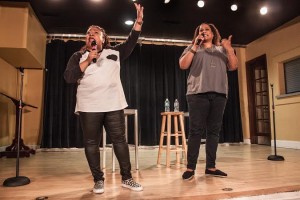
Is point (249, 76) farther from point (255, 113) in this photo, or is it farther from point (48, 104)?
point (48, 104)

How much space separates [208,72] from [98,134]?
1.00 meters

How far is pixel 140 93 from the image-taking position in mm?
5582

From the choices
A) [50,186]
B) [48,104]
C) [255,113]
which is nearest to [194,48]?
[50,186]

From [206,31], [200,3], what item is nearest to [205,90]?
[206,31]

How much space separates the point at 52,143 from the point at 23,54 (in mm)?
1780

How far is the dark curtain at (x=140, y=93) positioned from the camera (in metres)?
5.17

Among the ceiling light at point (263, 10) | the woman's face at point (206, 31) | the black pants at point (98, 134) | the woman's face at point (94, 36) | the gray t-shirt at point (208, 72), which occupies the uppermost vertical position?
the ceiling light at point (263, 10)

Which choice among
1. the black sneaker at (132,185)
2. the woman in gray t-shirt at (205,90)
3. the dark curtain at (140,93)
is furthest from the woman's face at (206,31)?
the dark curtain at (140,93)

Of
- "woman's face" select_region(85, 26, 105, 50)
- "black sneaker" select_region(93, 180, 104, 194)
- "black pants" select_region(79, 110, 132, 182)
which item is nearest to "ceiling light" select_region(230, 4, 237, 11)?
"woman's face" select_region(85, 26, 105, 50)

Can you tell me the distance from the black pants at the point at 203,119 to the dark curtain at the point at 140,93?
329 cm

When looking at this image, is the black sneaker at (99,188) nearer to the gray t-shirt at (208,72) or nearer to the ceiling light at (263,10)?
the gray t-shirt at (208,72)

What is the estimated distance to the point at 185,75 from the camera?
5.87 metres

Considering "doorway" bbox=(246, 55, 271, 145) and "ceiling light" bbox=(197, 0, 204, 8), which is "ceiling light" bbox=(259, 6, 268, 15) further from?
"doorway" bbox=(246, 55, 271, 145)

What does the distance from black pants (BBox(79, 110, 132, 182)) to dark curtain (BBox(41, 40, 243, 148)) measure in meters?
3.49
